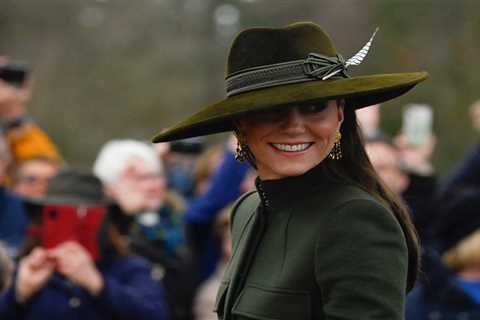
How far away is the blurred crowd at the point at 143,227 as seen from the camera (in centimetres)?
507

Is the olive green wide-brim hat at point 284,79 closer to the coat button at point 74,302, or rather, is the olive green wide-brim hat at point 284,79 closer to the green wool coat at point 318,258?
the green wool coat at point 318,258

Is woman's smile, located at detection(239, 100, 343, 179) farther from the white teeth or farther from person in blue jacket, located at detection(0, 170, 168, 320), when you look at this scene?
person in blue jacket, located at detection(0, 170, 168, 320)

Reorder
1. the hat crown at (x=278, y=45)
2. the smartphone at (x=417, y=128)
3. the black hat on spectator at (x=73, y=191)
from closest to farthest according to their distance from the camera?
1. the hat crown at (x=278, y=45)
2. the black hat on spectator at (x=73, y=191)
3. the smartphone at (x=417, y=128)

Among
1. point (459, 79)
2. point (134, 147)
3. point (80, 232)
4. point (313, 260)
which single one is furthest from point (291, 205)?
point (459, 79)

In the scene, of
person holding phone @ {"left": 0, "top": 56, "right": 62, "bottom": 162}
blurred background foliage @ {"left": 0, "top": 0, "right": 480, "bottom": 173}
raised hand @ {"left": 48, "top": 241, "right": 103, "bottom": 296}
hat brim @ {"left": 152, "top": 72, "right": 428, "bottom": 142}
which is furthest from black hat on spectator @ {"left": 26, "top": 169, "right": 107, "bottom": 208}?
blurred background foliage @ {"left": 0, "top": 0, "right": 480, "bottom": 173}

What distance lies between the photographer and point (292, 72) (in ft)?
9.31

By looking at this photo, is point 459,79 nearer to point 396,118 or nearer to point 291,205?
point 396,118

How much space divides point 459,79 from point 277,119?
13.0 metres

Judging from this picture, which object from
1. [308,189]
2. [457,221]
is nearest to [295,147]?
[308,189]

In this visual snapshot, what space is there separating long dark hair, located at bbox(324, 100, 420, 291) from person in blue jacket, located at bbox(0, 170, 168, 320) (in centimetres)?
227

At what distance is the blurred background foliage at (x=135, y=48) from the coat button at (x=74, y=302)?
11.8 meters

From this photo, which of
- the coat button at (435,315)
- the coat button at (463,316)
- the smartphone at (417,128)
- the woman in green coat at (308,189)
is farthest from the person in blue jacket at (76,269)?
the smartphone at (417,128)

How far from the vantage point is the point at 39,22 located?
21.0 meters

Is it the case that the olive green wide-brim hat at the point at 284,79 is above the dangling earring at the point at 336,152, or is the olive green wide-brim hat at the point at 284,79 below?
above
